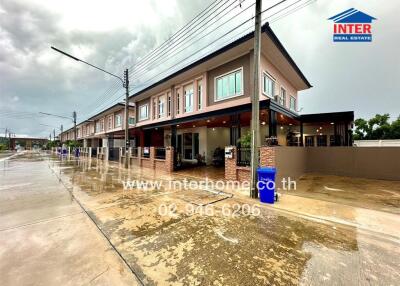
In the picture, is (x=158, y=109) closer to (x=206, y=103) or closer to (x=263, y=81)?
(x=206, y=103)

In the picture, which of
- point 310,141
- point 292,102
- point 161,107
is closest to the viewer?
point 292,102

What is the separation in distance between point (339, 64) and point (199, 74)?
17.1m

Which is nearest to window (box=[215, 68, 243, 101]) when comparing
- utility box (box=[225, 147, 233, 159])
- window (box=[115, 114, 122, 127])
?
utility box (box=[225, 147, 233, 159])


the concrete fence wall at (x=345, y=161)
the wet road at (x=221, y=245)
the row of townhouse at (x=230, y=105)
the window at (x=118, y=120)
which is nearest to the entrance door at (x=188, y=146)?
the row of townhouse at (x=230, y=105)

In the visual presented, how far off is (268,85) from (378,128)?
76.8 feet

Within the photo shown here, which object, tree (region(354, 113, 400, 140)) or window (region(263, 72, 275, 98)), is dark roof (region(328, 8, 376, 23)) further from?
tree (region(354, 113, 400, 140))

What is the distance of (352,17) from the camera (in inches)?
337

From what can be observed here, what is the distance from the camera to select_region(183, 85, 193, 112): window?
1413 centimetres

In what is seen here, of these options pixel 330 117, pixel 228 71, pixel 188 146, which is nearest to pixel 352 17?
pixel 330 117

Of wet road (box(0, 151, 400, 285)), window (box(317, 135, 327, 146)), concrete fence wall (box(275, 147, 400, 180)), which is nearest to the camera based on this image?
wet road (box(0, 151, 400, 285))

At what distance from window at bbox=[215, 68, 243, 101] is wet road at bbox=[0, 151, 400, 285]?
293 inches

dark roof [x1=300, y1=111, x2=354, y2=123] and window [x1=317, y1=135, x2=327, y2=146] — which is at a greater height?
dark roof [x1=300, y1=111, x2=354, y2=123]

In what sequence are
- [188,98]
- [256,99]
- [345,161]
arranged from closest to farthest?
1. [256,99]
2. [345,161]
3. [188,98]

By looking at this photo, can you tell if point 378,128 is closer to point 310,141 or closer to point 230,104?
point 310,141
